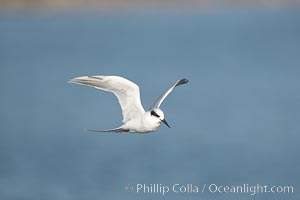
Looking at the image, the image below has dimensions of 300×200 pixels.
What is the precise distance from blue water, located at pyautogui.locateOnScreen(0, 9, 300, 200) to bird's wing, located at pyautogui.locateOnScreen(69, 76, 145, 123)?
2.93 m

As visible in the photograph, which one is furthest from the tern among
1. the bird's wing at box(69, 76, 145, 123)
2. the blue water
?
the blue water

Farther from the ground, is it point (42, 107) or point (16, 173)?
point (42, 107)

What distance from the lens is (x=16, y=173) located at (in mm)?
13195

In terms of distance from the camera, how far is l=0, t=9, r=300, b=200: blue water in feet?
41.9

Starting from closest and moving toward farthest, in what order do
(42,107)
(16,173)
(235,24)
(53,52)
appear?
(16,173) < (42,107) < (53,52) < (235,24)

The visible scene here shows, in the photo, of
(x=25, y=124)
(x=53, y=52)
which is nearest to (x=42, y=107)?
(x=25, y=124)

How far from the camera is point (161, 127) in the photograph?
53.4 feet

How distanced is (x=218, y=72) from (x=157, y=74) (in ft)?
10.2

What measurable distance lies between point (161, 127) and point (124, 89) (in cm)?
761

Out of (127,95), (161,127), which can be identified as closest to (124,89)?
(127,95)

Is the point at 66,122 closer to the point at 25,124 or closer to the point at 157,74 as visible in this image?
the point at 25,124

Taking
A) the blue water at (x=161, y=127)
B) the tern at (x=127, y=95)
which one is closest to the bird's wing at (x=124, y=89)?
the tern at (x=127, y=95)

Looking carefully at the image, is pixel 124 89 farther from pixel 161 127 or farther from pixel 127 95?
pixel 161 127

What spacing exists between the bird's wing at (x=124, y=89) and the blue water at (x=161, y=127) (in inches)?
115
